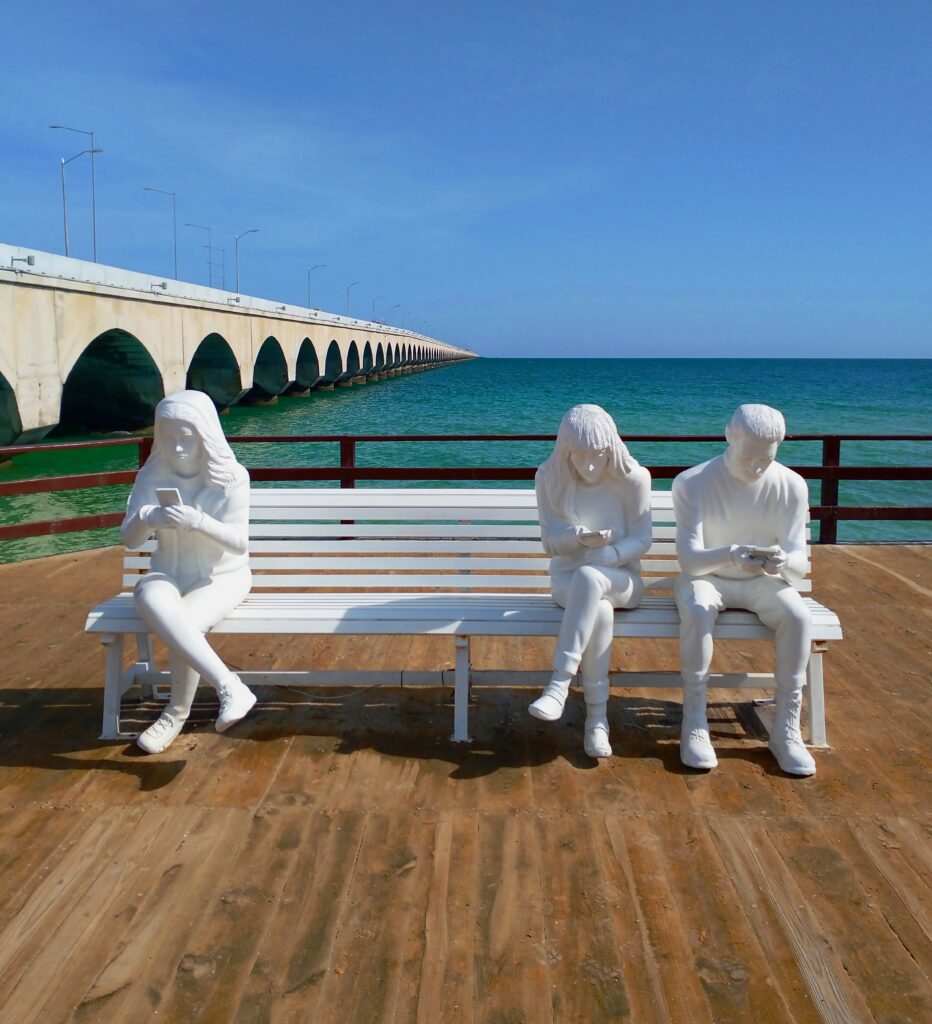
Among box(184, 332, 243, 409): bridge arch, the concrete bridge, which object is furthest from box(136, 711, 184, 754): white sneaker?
box(184, 332, 243, 409): bridge arch

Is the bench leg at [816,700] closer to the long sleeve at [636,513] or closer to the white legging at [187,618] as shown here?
the long sleeve at [636,513]

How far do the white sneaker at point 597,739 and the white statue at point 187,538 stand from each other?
134cm

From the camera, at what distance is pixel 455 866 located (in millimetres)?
2660

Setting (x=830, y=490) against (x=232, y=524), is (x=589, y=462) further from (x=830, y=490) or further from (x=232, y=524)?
(x=830, y=490)

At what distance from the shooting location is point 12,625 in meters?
5.00

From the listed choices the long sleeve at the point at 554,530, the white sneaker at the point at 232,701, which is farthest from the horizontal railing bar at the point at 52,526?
the long sleeve at the point at 554,530

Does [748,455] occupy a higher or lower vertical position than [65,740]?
higher

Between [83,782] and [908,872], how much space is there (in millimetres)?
2862

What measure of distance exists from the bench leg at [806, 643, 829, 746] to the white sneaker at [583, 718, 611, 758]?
857mm

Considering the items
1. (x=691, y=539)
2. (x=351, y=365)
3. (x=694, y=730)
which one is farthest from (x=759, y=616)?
(x=351, y=365)

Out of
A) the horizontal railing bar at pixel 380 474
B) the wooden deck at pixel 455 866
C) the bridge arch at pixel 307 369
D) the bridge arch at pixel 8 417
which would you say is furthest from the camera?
the bridge arch at pixel 307 369

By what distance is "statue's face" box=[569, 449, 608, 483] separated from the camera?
11.2ft

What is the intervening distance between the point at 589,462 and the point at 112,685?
218 cm

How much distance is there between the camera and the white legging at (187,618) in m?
3.27
